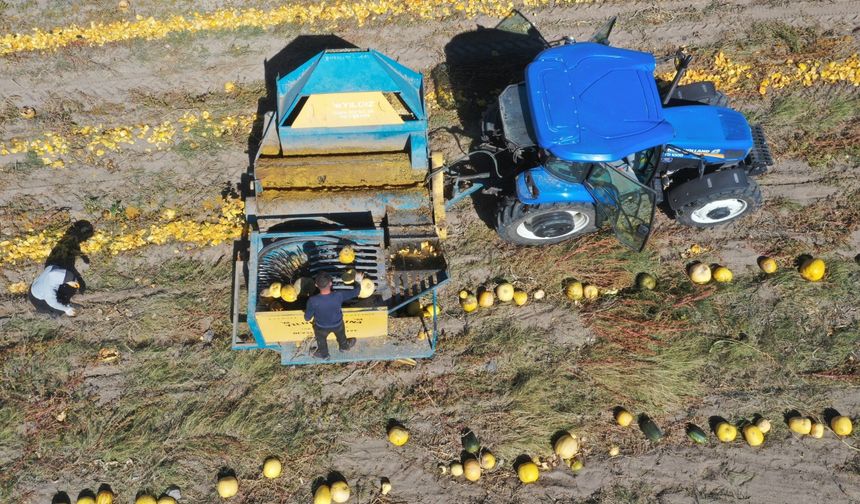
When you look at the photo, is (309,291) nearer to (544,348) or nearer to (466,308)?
(466,308)

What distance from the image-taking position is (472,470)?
20.5 ft

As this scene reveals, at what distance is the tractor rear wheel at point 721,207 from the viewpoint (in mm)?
6812

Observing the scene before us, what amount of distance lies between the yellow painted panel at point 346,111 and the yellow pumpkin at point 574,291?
2.89 meters

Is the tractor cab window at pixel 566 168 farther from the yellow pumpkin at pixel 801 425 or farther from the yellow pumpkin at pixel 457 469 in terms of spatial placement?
the yellow pumpkin at pixel 801 425

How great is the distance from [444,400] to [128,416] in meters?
3.57

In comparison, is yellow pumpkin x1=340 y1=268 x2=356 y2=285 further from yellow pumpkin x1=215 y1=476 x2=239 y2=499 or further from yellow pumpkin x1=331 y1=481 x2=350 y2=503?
yellow pumpkin x1=215 y1=476 x2=239 y2=499

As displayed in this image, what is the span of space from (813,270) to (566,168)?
358 cm

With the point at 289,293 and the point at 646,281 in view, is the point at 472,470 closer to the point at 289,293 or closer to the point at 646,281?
the point at 289,293

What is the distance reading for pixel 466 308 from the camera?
7148 mm

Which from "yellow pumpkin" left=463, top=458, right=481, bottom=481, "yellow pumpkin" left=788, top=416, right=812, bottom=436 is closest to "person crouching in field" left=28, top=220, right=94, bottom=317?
"yellow pumpkin" left=463, top=458, right=481, bottom=481

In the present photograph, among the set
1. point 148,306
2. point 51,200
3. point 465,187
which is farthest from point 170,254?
point 465,187

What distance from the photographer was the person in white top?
6.69 meters

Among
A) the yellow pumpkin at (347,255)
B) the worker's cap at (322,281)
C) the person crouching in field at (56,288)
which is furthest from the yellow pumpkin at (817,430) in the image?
the person crouching in field at (56,288)

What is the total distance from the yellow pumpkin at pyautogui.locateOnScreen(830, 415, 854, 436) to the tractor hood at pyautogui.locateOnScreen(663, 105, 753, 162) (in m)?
3.13
